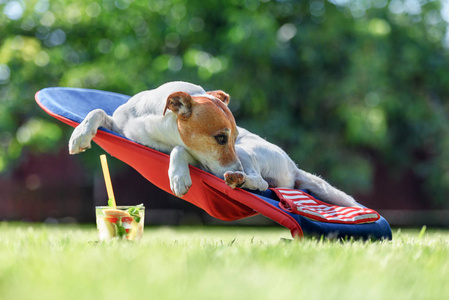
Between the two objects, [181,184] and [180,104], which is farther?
[180,104]

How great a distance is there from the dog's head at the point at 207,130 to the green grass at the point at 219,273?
644 mm

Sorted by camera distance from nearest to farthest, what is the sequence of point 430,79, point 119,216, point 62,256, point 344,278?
point 344,278
point 62,256
point 119,216
point 430,79

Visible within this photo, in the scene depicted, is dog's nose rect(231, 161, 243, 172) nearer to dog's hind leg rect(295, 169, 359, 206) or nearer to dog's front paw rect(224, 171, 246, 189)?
dog's front paw rect(224, 171, 246, 189)

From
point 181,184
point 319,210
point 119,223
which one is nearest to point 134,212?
point 119,223

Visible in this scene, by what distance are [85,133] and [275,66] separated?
6.24m

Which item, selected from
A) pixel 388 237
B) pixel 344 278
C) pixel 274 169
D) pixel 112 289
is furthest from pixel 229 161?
pixel 112 289

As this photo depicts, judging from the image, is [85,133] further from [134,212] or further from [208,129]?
[208,129]

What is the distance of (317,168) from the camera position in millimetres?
8492

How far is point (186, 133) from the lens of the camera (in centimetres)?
272

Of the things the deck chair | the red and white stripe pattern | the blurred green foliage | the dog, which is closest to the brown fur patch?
the dog

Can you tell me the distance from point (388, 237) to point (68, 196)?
795 centimetres

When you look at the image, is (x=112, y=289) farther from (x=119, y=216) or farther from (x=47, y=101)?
(x=47, y=101)

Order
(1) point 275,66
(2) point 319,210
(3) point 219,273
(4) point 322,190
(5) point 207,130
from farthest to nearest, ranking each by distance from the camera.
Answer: (1) point 275,66, (4) point 322,190, (2) point 319,210, (5) point 207,130, (3) point 219,273

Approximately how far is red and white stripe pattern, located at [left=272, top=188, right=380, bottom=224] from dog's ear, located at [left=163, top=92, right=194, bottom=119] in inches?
26.6
